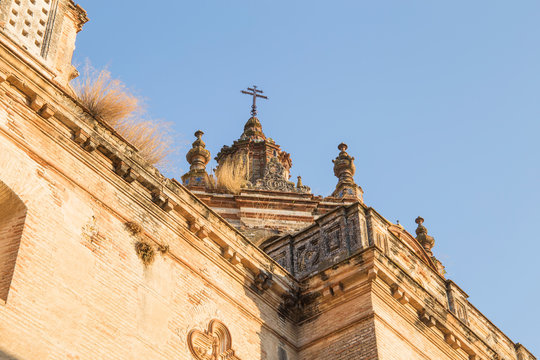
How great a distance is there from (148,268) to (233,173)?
44.4 ft

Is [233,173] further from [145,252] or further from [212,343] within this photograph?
[145,252]

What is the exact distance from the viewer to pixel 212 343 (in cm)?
1233

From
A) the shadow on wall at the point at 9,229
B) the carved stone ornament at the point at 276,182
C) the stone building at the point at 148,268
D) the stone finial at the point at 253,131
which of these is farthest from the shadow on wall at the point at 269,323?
the stone finial at the point at 253,131

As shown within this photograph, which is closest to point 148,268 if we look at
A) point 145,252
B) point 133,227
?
point 145,252

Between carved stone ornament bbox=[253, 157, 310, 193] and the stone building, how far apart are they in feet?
27.7

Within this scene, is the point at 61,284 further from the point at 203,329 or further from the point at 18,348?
the point at 203,329

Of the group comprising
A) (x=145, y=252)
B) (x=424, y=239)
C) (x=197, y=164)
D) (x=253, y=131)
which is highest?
(x=253, y=131)

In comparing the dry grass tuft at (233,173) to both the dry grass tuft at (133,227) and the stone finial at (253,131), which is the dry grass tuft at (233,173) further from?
the dry grass tuft at (133,227)

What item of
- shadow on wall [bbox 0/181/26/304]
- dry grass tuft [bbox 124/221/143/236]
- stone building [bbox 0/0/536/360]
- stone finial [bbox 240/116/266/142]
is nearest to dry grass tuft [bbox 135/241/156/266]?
stone building [bbox 0/0/536/360]

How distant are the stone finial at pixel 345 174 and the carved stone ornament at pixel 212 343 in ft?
42.3

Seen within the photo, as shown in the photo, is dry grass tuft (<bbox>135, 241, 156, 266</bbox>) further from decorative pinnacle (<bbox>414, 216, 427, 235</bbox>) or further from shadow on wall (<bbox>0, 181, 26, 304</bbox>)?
decorative pinnacle (<bbox>414, 216, 427, 235</bbox>)

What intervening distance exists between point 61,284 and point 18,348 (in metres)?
1.14

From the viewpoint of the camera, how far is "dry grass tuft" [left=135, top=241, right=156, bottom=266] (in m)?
11.8

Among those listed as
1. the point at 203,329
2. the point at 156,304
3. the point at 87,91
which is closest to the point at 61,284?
the point at 156,304
